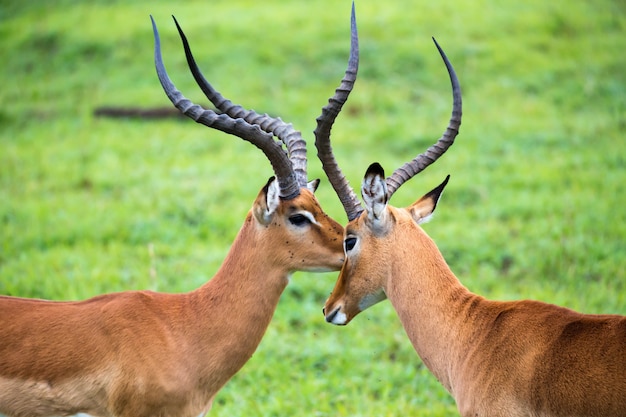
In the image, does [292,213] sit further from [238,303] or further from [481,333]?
[481,333]


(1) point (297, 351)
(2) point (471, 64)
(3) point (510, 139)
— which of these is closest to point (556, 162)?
(3) point (510, 139)

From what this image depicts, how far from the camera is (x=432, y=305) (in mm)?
3658

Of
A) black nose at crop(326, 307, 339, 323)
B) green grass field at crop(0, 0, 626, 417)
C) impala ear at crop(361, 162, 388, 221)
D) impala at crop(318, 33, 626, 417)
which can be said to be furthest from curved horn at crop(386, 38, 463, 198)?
green grass field at crop(0, 0, 626, 417)

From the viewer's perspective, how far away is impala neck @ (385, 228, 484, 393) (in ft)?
11.8

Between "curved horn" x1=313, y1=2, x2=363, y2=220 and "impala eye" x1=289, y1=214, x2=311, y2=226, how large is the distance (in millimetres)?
194

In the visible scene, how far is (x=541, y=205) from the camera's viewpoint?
Answer: 25.5 feet

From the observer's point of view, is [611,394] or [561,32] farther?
[561,32]

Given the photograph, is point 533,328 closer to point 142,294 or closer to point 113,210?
point 142,294

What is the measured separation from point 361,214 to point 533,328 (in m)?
0.95

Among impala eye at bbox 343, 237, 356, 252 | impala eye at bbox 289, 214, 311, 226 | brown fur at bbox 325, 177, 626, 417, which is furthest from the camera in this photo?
impala eye at bbox 289, 214, 311, 226

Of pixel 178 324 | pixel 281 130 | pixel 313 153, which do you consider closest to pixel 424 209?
pixel 281 130

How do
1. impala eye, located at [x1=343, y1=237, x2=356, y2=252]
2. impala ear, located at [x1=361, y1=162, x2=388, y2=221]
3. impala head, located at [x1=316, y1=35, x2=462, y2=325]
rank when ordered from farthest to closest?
1. impala eye, located at [x1=343, y1=237, x2=356, y2=252]
2. impala head, located at [x1=316, y1=35, x2=462, y2=325]
3. impala ear, located at [x1=361, y1=162, x2=388, y2=221]

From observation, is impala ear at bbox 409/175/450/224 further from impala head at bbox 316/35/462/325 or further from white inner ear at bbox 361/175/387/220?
white inner ear at bbox 361/175/387/220

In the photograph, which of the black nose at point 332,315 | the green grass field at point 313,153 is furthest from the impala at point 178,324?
the green grass field at point 313,153
